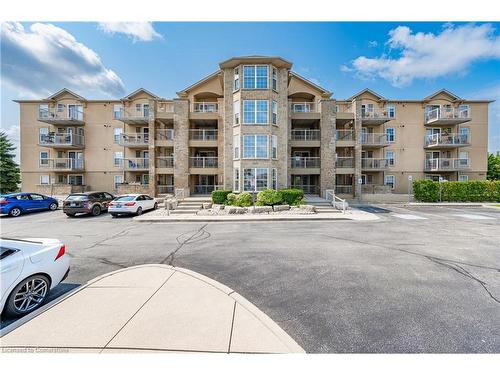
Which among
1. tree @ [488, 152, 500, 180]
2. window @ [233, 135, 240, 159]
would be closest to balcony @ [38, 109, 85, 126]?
window @ [233, 135, 240, 159]

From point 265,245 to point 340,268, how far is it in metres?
2.88

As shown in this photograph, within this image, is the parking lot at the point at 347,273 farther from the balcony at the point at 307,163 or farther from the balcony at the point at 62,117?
the balcony at the point at 62,117

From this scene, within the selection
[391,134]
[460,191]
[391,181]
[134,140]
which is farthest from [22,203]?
[460,191]

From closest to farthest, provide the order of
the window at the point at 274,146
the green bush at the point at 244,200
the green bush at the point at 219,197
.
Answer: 1. the green bush at the point at 244,200
2. the green bush at the point at 219,197
3. the window at the point at 274,146

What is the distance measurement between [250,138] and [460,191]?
23.7 metres

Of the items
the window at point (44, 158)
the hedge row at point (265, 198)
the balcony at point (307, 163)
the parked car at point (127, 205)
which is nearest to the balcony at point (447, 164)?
the balcony at point (307, 163)

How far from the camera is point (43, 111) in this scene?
2488 cm

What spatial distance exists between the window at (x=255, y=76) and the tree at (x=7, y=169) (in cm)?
3506

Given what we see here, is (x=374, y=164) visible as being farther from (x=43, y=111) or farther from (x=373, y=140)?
(x=43, y=111)

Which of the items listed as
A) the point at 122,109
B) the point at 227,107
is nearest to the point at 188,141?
the point at 227,107

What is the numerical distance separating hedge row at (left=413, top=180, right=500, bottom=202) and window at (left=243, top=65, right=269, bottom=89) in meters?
20.3

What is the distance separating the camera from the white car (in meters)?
3.54

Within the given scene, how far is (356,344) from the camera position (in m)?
2.95

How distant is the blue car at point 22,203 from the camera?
15119 mm
